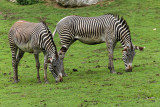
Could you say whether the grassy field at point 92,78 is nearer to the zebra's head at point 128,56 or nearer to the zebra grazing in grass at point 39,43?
the zebra's head at point 128,56

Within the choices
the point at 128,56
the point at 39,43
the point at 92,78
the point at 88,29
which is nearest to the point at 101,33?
the point at 88,29

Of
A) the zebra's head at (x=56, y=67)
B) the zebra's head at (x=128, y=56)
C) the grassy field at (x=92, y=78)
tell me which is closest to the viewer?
the grassy field at (x=92, y=78)

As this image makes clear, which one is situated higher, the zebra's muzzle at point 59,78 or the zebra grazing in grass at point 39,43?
the zebra grazing in grass at point 39,43

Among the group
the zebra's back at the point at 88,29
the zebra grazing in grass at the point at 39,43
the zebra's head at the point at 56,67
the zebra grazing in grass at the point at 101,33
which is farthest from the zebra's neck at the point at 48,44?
the zebra's back at the point at 88,29

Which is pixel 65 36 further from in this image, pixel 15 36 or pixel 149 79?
pixel 149 79

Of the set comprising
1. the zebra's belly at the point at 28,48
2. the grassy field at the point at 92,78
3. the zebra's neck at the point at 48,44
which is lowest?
the grassy field at the point at 92,78

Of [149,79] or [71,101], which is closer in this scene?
[71,101]

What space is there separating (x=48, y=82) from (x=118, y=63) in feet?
16.7

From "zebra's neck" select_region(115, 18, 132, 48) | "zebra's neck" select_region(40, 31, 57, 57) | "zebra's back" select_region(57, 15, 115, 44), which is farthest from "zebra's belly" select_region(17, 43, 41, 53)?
"zebra's neck" select_region(115, 18, 132, 48)

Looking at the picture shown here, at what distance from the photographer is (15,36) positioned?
1402 cm

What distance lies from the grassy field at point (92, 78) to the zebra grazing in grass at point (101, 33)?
0.92 m

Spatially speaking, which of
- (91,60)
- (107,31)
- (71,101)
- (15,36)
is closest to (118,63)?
(91,60)

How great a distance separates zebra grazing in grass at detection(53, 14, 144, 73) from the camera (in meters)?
14.8

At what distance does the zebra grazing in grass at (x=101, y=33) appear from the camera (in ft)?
48.7
